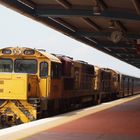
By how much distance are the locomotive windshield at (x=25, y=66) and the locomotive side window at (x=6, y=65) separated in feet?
0.77

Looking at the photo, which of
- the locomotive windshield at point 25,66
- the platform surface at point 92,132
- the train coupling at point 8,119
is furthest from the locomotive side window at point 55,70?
the platform surface at point 92,132

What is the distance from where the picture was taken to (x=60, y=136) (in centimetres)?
1348

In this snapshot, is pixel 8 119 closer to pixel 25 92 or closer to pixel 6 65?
pixel 25 92

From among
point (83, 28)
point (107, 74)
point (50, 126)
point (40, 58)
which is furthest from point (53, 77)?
point (107, 74)

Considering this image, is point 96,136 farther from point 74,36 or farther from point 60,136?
point 74,36

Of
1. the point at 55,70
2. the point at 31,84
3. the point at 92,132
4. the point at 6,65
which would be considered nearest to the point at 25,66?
the point at 6,65

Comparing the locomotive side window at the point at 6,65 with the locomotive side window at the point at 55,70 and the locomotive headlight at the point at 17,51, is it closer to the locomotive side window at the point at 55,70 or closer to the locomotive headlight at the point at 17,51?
the locomotive headlight at the point at 17,51

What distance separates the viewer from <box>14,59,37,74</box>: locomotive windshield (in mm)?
21531

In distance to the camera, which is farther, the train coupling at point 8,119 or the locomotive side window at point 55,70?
the locomotive side window at point 55,70

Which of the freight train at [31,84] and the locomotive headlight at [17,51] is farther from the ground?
the locomotive headlight at [17,51]

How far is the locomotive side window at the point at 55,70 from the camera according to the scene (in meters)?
21.7

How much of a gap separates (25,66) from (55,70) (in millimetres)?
1420

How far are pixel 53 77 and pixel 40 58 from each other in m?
1.19

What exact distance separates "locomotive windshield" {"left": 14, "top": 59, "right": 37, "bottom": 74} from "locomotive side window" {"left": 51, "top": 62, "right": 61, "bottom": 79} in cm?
79
